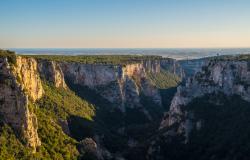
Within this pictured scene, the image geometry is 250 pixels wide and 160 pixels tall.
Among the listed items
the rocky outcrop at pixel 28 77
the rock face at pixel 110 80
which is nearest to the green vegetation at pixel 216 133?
the rocky outcrop at pixel 28 77

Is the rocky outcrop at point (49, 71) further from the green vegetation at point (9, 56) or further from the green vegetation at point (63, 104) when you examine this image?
the green vegetation at point (9, 56)

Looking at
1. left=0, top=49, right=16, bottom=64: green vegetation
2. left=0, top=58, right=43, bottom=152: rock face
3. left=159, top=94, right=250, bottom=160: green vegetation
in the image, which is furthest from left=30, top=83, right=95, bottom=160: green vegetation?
left=159, top=94, right=250, bottom=160: green vegetation

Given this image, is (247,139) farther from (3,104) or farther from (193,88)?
(3,104)

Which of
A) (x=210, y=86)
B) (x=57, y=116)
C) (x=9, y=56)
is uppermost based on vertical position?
(x=9, y=56)

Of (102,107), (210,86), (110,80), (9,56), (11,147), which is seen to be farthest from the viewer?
(110,80)

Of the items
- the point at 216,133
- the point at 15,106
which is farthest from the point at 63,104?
the point at 15,106

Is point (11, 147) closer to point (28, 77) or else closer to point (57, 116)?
point (28, 77)

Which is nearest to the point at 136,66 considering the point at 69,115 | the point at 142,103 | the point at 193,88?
the point at 142,103

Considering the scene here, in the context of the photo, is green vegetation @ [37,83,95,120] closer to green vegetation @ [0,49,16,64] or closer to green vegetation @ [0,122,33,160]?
green vegetation @ [0,49,16,64]

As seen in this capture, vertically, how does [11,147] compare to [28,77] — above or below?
below
